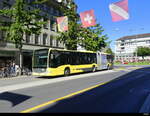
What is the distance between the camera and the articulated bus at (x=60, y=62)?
569 inches

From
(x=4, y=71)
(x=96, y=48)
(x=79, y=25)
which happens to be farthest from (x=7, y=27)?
(x=96, y=48)

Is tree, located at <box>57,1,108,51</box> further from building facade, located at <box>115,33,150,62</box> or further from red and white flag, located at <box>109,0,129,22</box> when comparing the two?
building facade, located at <box>115,33,150,62</box>

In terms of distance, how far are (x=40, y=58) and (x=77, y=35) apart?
11.3 m

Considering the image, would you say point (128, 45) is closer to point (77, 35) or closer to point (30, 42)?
point (77, 35)

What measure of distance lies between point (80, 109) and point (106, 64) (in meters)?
19.7

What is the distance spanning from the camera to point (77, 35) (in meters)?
25.0

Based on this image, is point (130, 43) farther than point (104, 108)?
Yes

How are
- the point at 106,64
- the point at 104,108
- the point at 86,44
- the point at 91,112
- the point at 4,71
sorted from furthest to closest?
the point at 86,44, the point at 106,64, the point at 4,71, the point at 104,108, the point at 91,112

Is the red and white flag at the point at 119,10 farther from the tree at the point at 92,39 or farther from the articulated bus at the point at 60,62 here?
the tree at the point at 92,39

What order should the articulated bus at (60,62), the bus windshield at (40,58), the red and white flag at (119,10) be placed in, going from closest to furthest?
the red and white flag at (119,10), the articulated bus at (60,62), the bus windshield at (40,58)

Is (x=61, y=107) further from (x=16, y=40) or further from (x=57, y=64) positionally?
(x=16, y=40)

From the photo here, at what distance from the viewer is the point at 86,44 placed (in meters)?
27.5

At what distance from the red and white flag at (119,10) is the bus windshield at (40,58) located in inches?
272

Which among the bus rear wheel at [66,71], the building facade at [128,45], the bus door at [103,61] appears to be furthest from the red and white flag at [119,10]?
the building facade at [128,45]
